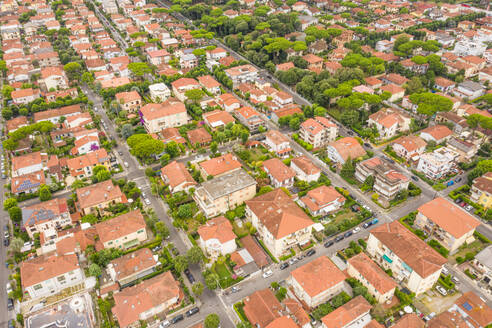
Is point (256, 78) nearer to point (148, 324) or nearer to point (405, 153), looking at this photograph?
point (405, 153)

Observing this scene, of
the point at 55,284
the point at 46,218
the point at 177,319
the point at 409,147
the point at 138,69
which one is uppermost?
the point at 409,147

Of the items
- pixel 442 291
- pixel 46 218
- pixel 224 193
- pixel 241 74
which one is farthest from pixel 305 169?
pixel 241 74

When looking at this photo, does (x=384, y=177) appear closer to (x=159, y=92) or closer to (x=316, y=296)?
(x=316, y=296)

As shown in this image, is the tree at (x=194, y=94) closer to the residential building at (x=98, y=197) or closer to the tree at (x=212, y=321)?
the residential building at (x=98, y=197)

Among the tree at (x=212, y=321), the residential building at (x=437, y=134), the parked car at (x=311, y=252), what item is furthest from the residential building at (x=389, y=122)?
the tree at (x=212, y=321)

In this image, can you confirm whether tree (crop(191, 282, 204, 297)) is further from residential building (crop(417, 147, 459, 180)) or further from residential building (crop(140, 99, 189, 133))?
residential building (crop(417, 147, 459, 180))

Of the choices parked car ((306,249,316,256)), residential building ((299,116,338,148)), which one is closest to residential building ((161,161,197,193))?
parked car ((306,249,316,256))
